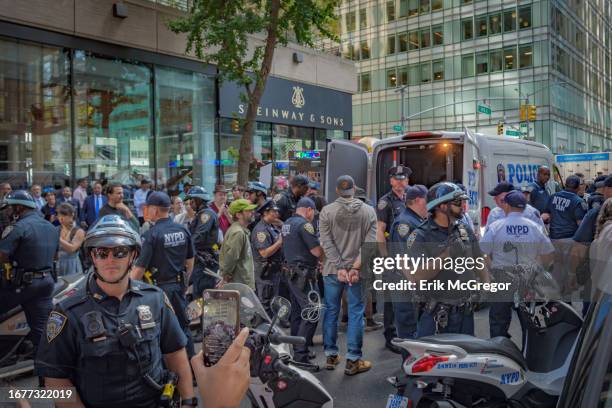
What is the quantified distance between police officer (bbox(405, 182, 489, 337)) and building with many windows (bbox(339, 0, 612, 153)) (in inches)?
1685

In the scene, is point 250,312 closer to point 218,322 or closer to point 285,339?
point 285,339

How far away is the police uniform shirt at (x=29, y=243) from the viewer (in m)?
5.62

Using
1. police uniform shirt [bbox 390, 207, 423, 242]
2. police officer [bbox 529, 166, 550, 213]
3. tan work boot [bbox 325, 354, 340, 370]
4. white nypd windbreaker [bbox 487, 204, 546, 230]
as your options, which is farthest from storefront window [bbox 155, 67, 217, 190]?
police uniform shirt [bbox 390, 207, 423, 242]

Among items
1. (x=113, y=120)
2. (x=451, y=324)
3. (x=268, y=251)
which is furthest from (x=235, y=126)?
(x=451, y=324)

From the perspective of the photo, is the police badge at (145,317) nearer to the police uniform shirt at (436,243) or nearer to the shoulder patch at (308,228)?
the police uniform shirt at (436,243)

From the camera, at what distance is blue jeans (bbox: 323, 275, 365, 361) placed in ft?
19.5

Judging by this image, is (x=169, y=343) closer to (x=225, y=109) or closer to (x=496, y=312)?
(x=496, y=312)

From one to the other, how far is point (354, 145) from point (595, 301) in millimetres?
8631

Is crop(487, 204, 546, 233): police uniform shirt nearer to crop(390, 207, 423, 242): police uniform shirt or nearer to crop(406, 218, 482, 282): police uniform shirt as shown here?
crop(390, 207, 423, 242): police uniform shirt

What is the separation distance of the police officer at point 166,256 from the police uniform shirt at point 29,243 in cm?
113

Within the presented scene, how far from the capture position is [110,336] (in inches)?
105

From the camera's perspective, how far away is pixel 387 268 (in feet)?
20.6

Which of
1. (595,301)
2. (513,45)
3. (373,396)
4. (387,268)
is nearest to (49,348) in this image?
(595,301)

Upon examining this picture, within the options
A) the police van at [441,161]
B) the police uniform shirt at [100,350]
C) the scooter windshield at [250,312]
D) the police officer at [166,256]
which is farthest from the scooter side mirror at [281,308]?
the police van at [441,161]
